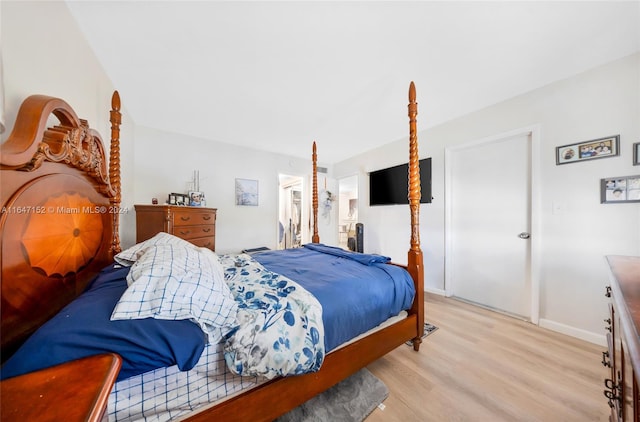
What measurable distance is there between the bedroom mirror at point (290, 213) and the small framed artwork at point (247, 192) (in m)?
1.66

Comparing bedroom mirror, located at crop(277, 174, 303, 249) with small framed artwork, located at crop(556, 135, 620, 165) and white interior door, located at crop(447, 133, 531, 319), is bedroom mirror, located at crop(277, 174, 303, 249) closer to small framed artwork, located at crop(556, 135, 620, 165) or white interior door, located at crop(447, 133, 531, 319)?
white interior door, located at crop(447, 133, 531, 319)

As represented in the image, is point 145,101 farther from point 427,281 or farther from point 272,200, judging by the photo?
point 427,281

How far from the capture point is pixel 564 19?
138 centimetres

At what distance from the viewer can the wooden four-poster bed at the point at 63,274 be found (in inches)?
18.7

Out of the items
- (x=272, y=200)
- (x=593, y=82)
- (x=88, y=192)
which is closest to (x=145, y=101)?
(x=88, y=192)

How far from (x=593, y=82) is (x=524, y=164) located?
75cm

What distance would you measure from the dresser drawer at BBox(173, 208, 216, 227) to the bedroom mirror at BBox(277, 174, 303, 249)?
2653mm

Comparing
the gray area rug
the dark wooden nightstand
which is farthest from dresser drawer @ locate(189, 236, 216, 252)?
the dark wooden nightstand

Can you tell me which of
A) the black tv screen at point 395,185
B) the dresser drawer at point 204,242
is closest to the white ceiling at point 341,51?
the black tv screen at point 395,185

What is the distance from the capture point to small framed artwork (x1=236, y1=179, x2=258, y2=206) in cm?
367

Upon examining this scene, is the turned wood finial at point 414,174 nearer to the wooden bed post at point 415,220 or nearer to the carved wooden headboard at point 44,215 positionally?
the wooden bed post at point 415,220

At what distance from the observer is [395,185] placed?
3.41m

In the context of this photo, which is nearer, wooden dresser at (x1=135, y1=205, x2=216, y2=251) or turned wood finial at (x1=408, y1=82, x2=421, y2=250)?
turned wood finial at (x1=408, y1=82, x2=421, y2=250)

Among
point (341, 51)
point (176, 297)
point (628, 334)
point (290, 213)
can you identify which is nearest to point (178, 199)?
point (176, 297)
